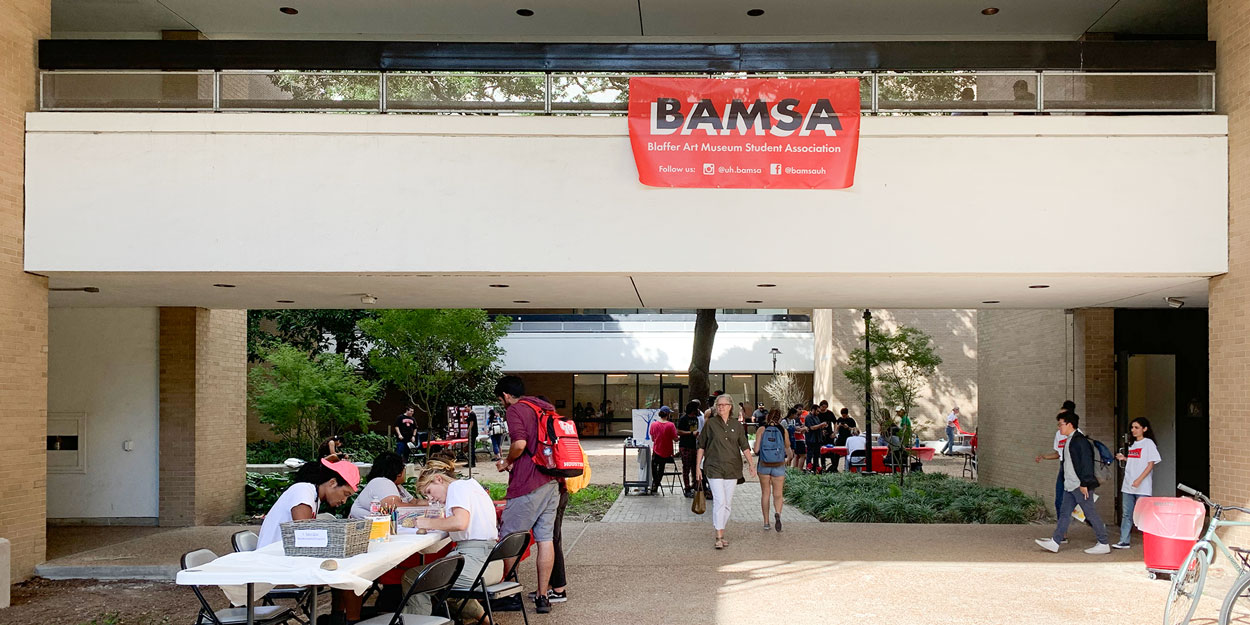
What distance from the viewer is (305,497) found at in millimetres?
7074

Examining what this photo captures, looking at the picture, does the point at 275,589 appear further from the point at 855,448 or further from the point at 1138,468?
the point at 855,448

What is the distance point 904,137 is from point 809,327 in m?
29.1

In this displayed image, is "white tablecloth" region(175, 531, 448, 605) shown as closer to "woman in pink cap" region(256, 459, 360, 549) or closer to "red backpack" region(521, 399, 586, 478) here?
"woman in pink cap" region(256, 459, 360, 549)

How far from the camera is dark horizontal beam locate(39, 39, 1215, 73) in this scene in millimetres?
10219

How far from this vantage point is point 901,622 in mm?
8047

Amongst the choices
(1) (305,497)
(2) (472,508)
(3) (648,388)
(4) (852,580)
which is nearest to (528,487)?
(2) (472,508)

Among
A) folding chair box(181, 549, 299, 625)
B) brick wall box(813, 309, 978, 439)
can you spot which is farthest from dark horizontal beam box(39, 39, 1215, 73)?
brick wall box(813, 309, 978, 439)

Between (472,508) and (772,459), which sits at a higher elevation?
(472,508)

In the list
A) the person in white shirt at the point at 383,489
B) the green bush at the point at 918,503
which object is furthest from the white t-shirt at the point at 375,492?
the green bush at the point at 918,503

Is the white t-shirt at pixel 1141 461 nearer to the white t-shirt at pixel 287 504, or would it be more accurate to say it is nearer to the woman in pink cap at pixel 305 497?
the woman in pink cap at pixel 305 497

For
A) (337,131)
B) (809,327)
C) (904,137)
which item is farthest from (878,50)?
(809,327)

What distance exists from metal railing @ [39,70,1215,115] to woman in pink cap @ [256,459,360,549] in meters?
4.17

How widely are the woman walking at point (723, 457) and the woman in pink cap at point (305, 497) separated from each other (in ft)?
17.0

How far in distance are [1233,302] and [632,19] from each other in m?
7.33
